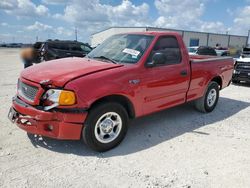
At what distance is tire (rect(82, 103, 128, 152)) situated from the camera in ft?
12.1

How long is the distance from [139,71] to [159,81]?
542 mm

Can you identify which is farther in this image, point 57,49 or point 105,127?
point 57,49

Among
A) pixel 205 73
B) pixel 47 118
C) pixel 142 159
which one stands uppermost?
pixel 205 73

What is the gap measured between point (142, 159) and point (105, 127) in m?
0.75

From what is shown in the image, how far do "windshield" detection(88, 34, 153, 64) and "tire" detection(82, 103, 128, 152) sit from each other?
938 millimetres

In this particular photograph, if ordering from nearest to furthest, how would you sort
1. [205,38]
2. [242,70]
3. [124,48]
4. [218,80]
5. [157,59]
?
[157,59], [124,48], [218,80], [242,70], [205,38]

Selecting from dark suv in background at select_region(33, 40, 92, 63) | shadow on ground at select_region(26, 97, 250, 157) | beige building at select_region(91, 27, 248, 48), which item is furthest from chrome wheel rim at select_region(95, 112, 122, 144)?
beige building at select_region(91, 27, 248, 48)

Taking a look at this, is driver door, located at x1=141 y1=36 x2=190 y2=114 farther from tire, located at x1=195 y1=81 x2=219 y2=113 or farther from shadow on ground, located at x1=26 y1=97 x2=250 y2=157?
tire, located at x1=195 y1=81 x2=219 y2=113

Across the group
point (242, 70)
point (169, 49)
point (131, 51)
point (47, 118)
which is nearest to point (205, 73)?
point (169, 49)

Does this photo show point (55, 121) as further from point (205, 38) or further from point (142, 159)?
point (205, 38)

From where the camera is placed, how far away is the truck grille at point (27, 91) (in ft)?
12.2

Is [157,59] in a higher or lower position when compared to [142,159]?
higher

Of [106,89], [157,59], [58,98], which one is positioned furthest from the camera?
[157,59]

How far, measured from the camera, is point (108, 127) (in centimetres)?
396
